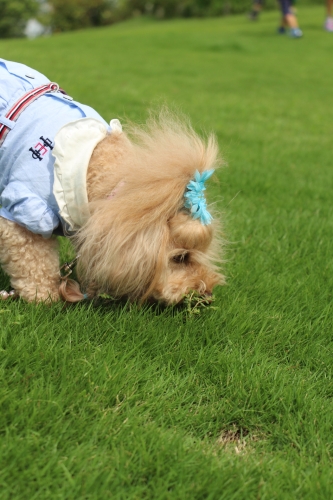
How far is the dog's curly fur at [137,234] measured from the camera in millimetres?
2613

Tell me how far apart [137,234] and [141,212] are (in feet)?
0.35

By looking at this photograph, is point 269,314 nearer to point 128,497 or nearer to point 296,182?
point 128,497

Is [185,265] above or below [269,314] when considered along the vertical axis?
above

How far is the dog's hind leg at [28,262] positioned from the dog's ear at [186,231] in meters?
0.72

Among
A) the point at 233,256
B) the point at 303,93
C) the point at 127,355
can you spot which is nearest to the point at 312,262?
the point at 233,256

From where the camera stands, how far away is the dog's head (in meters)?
2.61

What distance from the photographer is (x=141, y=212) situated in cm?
260

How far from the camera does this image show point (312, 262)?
405cm

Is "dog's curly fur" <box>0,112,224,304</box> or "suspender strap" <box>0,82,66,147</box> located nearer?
"dog's curly fur" <box>0,112,224,304</box>

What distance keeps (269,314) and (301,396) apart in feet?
2.47

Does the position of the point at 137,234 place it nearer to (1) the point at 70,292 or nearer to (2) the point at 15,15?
(1) the point at 70,292

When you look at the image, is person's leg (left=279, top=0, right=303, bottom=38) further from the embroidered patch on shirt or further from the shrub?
the shrub

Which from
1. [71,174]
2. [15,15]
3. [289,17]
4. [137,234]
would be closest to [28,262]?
[71,174]

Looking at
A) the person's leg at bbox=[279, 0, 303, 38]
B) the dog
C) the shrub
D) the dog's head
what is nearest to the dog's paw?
the dog
